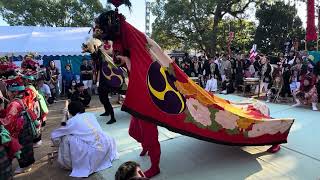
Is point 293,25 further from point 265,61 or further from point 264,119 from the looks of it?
point 264,119

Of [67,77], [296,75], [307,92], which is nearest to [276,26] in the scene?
[296,75]

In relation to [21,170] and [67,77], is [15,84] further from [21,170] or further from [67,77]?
[67,77]

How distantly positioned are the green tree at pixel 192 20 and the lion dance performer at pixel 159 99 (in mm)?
15386

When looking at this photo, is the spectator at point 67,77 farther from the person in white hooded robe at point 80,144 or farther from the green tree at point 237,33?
the green tree at point 237,33

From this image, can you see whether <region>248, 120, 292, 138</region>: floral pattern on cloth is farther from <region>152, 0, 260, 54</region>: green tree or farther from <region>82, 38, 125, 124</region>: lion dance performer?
<region>152, 0, 260, 54</region>: green tree

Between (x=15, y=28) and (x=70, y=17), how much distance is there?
41.0 feet

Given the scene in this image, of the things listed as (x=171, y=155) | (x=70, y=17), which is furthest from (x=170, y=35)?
(x=171, y=155)

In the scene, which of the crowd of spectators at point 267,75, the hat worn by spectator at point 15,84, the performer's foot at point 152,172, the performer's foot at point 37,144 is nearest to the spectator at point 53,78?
the crowd of spectators at point 267,75

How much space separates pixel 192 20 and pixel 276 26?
5684mm

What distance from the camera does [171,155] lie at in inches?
189

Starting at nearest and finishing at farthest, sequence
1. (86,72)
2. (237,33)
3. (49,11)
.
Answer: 1. (86,72)
2. (237,33)
3. (49,11)

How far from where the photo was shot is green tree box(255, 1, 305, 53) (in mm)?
19984

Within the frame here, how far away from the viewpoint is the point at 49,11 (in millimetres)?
24641

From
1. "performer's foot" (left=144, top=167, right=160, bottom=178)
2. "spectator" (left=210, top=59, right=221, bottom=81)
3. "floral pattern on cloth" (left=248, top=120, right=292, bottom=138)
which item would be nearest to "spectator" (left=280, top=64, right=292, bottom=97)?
"spectator" (left=210, top=59, right=221, bottom=81)
